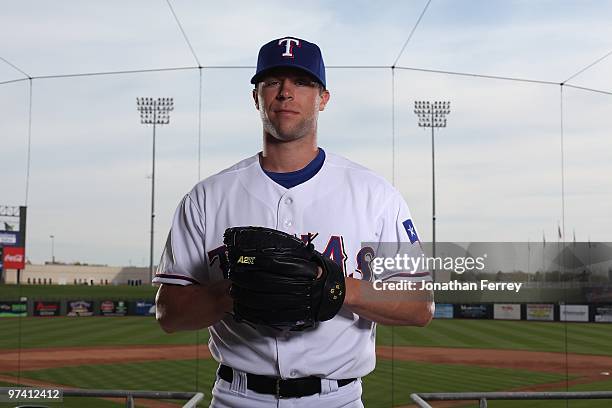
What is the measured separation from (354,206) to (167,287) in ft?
1.69

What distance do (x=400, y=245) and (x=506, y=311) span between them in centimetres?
2274

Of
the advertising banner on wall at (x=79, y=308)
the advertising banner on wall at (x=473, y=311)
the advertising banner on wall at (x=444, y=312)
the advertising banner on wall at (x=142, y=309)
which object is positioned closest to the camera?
the advertising banner on wall at (x=444, y=312)

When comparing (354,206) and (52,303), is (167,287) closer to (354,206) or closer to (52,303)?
(354,206)

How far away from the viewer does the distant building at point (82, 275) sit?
3419 cm

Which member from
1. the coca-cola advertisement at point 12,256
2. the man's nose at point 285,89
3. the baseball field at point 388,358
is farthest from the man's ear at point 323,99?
the coca-cola advertisement at point 12,256

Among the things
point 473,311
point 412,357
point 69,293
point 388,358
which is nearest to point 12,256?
point 69,293

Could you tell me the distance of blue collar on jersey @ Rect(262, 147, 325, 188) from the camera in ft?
5.78

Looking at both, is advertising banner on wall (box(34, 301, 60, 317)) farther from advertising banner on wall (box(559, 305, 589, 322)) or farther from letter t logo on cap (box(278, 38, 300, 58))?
letter t logo on cap (box(278, 38, 300, 58))

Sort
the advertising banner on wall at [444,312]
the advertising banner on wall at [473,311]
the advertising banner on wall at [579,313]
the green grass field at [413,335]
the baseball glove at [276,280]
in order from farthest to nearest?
the advertising banner on wall at [473,311]
the advertising banner on wall at [444,312]
the advertising banner on wall at [579,313]
the green grass field at [413,335]
the baseball glove at [276,280]

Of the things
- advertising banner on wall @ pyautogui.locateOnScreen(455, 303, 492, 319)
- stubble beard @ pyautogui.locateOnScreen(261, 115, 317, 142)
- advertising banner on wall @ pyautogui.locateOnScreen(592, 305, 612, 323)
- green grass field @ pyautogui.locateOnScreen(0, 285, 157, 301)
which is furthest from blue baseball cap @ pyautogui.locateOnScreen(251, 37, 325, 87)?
green grass field @ pyautogui.locateOnScreen(0, 285, 157, 301)

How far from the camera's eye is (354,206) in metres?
1.71

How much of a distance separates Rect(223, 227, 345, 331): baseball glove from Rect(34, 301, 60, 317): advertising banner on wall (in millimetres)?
24821

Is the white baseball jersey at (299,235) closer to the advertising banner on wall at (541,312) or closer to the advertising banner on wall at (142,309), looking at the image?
the advertising banner on wall at (541,312)

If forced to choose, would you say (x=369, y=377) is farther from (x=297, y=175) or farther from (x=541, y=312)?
(x=541, y=312)
